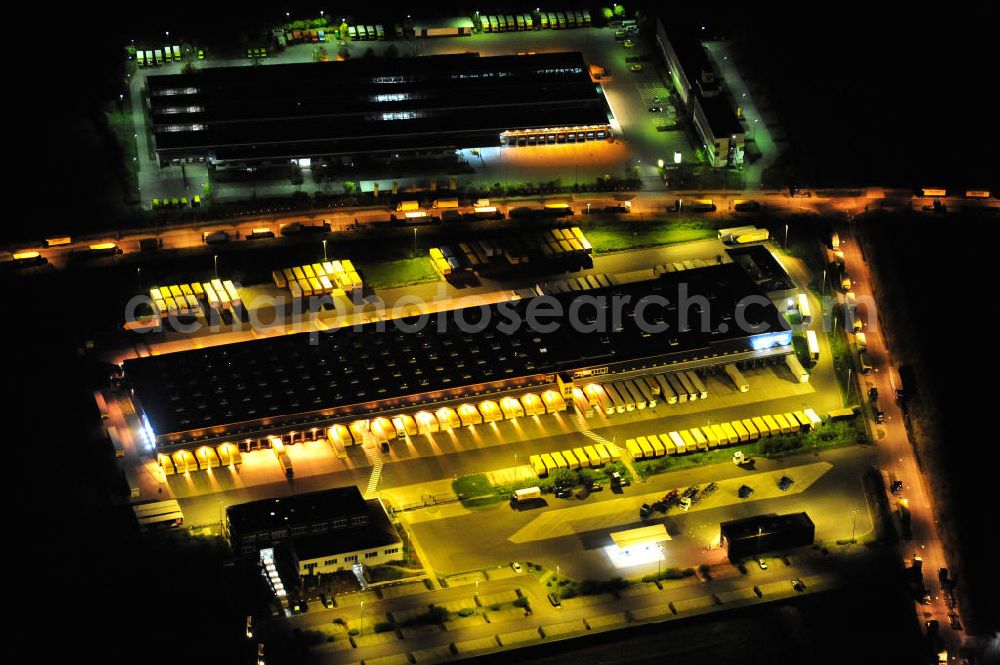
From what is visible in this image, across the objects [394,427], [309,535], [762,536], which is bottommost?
[762,536]

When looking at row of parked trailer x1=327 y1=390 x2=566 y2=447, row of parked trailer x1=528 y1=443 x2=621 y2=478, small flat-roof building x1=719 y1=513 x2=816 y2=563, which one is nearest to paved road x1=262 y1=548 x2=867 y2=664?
small flat-roof building x1=719 y1=513 x2=816 y2=563

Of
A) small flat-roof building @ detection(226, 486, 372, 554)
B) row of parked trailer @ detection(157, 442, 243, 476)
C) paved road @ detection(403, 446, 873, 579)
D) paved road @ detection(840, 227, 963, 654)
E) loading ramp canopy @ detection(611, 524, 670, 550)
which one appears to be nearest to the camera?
paved road @ detection(840, 227, 963, 654)

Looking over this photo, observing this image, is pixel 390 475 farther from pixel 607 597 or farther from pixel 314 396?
pixel 607 597

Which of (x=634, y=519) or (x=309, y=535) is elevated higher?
(x=309, y=535)

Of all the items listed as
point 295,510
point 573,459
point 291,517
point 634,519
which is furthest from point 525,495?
point 291,517

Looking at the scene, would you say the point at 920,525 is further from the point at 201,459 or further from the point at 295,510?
the point at 201,459

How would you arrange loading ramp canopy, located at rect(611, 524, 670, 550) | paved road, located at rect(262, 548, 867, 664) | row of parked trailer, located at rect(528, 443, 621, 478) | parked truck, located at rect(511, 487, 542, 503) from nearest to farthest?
paved road, located at rect(262, 548, 867, 664)
loading ramp canopy, located at rect(611, 524, 670, 550)
parked truck, located at rect(511, 487, 542, 503)
row of parked trailer, located at rect(528, 443, 621, 478)

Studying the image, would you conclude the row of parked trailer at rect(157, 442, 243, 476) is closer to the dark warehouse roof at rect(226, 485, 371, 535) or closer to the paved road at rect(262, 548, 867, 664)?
the dark warehouse roof at rect(226, 485, 371, 535)

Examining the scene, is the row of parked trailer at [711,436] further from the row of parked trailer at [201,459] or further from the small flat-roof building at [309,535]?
the row of parked trailer at [201,459]
